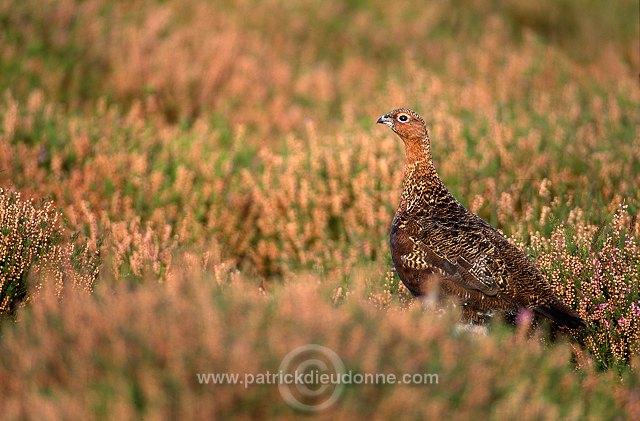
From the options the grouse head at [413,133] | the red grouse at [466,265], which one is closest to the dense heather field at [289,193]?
the red grouse at [466,265]

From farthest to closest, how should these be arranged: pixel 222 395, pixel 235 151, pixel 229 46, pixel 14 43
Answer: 1. pixel 229 46
2. pixel 14 43
3. pixel 235 151
4. pixel 222 395

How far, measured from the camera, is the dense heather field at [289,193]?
2.81m

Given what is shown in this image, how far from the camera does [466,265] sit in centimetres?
417

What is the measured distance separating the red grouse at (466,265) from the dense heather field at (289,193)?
0.27 meters

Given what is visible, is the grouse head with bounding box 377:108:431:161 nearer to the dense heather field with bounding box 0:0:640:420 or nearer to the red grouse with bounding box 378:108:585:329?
the red grouse with bounding box 378:108:585:329

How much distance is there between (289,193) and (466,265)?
2.43 meters

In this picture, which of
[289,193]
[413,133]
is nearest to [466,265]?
[413,133]

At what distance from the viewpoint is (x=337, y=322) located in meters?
2.88

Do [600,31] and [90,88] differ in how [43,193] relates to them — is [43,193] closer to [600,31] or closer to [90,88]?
[90,88]

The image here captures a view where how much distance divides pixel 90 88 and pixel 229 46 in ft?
5.04

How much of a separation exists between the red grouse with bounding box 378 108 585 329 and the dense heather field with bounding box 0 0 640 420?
0.88 ft

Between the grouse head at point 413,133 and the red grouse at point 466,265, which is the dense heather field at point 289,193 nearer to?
the red grouse at point 466,265

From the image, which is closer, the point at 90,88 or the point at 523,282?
the point at 523,282

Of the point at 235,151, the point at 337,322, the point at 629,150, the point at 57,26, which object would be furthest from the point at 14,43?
the point at 337,322
